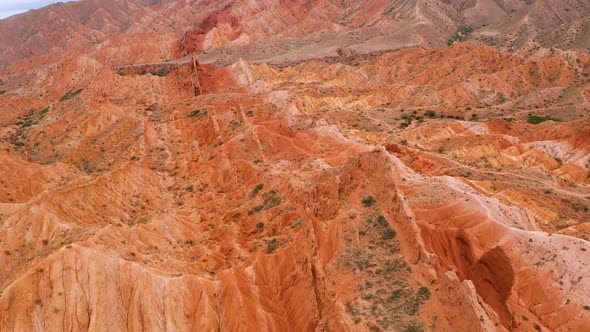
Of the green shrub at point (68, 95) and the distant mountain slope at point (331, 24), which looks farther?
the distant mountain slope at point (331, 24)

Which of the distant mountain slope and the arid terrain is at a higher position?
the arid terrain

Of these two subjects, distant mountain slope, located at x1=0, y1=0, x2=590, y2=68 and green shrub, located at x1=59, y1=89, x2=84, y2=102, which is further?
distant mountain slope, located at x1=0, y1=0, x2=590, y2=68

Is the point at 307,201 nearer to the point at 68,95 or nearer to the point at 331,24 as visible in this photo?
the point at 68,95

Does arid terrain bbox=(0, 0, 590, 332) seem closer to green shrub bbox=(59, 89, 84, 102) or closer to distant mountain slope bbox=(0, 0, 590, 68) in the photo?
green shrub bbox=(59, 89, 84, 102)

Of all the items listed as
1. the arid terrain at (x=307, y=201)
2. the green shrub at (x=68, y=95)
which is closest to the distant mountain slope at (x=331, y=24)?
the arid terrain at (x=307, y=201)

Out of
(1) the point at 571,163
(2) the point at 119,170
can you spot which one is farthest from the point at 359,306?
(1) the point at 571,163

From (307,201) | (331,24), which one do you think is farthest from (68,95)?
(331,24)

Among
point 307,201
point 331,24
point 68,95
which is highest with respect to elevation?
point 307,201

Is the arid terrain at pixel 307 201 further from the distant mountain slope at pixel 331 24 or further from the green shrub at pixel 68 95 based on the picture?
the distant mountain slope at pixel 331 24

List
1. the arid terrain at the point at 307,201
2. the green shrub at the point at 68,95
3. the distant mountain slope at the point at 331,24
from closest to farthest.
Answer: the arid terrain at the point at 307,201 < the green shrub at the point at 68,95 < the distant mountain slope at the point at 331,24

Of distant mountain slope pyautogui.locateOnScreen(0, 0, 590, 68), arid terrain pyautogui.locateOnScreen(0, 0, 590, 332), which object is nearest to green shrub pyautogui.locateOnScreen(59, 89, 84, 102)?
arid terrain pyautogui.locateOnScreen(0, 0, 590, 332)
